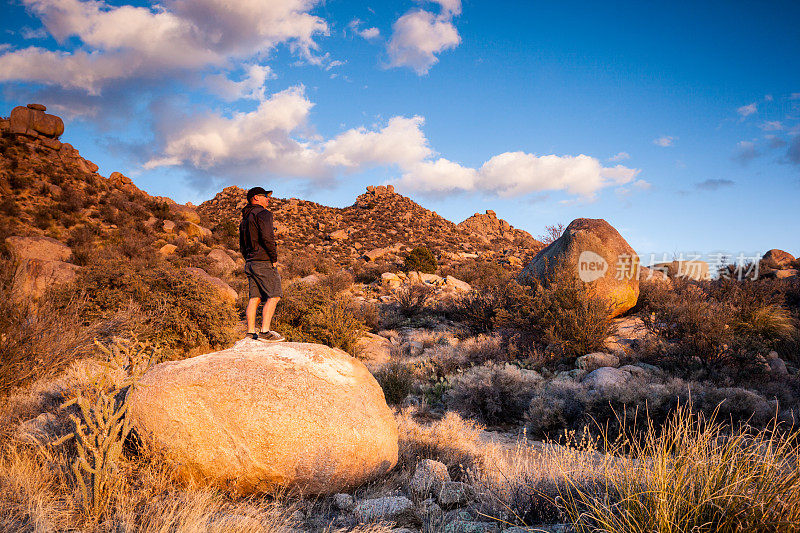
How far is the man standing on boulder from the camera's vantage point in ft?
18.3

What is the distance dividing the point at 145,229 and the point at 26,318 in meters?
20.1

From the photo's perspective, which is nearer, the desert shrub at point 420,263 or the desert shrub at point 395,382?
the desert shrub at point 395,382

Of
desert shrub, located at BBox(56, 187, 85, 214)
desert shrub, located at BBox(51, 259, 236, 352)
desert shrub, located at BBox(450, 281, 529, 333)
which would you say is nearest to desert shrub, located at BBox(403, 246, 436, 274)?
desert shrub, located at BBox(450, 281, 529, 333)

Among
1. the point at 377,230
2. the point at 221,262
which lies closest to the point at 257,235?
the point at 221,262

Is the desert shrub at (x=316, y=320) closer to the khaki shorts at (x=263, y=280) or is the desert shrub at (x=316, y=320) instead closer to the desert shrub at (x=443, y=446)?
the khaki shorts at (x=263, y=280)

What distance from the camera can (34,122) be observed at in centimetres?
2542

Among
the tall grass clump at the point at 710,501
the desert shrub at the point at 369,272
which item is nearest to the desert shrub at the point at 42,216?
the desert shrub at the point at 369,272

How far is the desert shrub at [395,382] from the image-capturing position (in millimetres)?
7410

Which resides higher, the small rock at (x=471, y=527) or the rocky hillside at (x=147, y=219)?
the rocky hillside at (x=147, y=219)

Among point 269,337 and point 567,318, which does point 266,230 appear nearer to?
point 269,337

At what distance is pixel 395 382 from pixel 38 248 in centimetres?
1371

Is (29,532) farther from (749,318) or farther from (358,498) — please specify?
(749,318)

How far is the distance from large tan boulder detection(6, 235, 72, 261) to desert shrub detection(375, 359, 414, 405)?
1220 cm

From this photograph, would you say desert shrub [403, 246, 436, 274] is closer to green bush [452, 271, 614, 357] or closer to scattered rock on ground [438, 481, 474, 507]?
green bush [452, 271, 614, 357]
